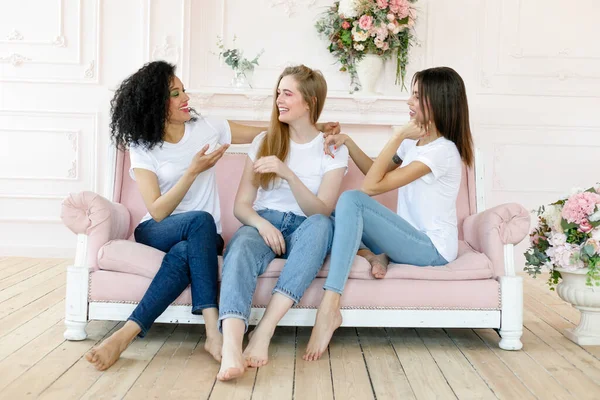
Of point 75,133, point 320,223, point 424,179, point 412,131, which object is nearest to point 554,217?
point 424,179

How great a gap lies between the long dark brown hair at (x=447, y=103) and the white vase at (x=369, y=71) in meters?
1.81

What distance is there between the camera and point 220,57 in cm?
480

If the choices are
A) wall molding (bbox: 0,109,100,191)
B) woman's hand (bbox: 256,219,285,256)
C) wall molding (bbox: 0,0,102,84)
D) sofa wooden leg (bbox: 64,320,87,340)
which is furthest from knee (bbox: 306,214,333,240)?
wall molding (bbox: 0,0,102,84)

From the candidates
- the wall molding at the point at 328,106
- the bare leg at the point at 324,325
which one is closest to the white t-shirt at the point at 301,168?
the bare leg at the point at 324,325

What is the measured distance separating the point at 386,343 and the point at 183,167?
108 centimetres

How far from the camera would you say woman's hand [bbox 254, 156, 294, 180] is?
274 centimetres

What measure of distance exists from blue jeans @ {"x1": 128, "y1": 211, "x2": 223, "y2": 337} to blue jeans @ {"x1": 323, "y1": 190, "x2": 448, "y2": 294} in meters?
0.43

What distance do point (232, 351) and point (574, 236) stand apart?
4.80 ft

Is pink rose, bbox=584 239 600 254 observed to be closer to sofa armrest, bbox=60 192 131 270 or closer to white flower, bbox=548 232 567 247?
white flower, bbox=548 232 567 247

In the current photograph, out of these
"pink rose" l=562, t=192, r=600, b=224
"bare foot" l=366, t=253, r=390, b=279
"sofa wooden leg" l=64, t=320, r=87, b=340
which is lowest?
"sofa wooden leg" l=64, t=320, r=87, b=340

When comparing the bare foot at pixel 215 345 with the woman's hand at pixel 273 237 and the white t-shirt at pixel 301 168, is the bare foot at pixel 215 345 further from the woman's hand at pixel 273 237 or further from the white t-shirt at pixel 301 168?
the white t-shirt at pixel 301 168

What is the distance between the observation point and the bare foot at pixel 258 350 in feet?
8.05

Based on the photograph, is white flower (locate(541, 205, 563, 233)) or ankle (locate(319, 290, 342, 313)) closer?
ankle (locate(319, 290, 342, 313))

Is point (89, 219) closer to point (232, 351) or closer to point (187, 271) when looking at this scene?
point (187, 271)
